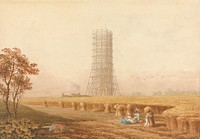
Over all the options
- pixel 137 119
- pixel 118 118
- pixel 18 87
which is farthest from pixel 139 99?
pixel 18 87

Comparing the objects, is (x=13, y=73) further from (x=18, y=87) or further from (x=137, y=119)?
(x=137, y=119)

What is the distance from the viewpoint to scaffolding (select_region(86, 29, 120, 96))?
866 centimetres

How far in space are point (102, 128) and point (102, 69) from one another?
3.63 feet

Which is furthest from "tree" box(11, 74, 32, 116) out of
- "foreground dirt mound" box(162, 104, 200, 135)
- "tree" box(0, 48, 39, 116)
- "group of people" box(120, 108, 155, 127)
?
"foreground dirt mound" box(162, 104, 200, 135)

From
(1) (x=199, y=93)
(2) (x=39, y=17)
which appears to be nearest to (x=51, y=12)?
(2) (x=39, y=17)

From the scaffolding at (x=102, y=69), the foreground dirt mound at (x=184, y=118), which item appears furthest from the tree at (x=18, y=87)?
the foreground dirt mound at (x=184, y=118)

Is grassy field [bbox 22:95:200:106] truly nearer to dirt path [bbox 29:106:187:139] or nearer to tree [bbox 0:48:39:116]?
dirt path [bbox 29:106:187:139]

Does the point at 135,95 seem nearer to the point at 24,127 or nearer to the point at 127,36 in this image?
the point at 127,36

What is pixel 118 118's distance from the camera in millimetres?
8500

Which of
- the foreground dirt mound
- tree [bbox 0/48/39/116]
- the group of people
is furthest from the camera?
tree [bbox 0/48/39/116]

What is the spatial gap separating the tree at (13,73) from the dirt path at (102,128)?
469mm

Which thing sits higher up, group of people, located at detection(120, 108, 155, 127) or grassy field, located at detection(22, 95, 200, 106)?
grassy field, located at detection(22, 95, 200, 106)

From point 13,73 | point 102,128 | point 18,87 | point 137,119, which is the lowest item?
point 102,128

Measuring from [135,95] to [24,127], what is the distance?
6.98ft
